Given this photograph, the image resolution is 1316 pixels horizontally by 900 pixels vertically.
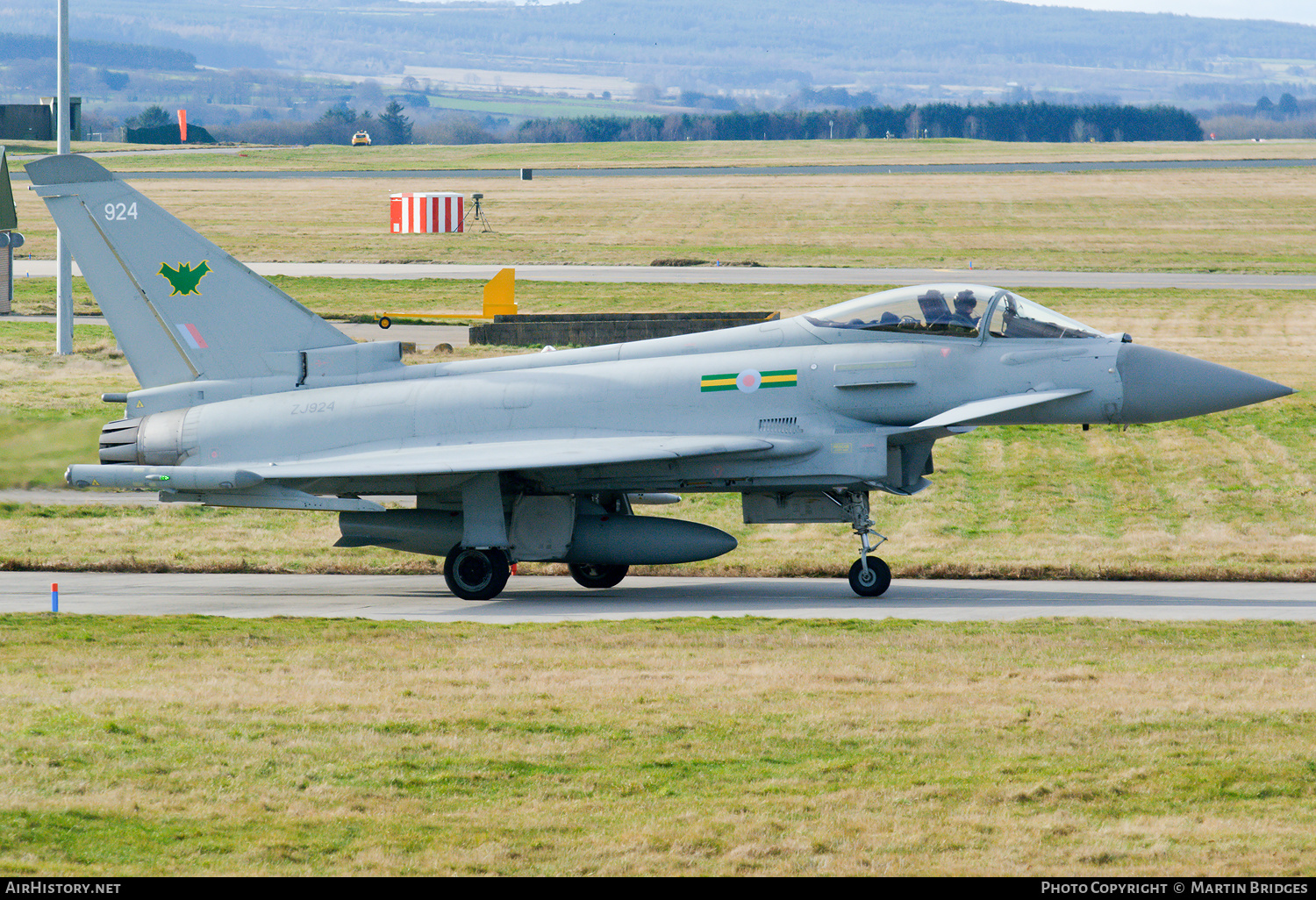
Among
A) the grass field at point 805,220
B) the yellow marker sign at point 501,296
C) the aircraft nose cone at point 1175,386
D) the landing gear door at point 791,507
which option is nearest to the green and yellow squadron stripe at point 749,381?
the landing gear door at point 791,507

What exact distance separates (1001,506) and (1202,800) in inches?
498

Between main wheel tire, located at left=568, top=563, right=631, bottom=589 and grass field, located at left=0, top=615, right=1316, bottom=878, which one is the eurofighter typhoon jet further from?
grass field, located at left=0, top=615, right=1316, bottom=878

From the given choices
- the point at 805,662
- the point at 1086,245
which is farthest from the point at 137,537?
the point at 1086,245

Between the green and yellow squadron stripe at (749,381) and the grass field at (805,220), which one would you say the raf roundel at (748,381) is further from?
the grass field at (805,220)

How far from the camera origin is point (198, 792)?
8.13m

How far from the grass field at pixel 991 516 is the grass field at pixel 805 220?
1058 inches

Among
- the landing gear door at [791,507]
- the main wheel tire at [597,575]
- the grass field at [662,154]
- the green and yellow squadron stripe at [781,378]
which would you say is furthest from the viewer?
the grass field at [662,154]

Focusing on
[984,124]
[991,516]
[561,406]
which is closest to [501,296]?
[991,516]

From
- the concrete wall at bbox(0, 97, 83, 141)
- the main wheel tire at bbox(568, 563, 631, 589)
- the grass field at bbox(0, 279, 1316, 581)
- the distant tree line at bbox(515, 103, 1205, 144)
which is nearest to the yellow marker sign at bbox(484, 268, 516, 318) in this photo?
the grass field at bbox(0, 279, 1316, 581)

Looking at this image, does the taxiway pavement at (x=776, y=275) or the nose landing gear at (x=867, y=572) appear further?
the taxiway pavement at (x=776, y=275)

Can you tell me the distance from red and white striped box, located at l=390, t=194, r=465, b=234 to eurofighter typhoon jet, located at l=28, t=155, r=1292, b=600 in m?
47.3

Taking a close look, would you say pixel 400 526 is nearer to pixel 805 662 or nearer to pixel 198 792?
pixel 805 662

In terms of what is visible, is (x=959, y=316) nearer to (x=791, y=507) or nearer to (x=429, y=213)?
(x=791, y=507)

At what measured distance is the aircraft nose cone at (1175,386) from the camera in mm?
15656
